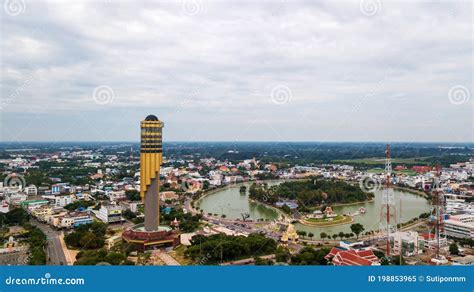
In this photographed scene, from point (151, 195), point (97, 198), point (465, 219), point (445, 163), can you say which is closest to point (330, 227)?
point (465, 219)

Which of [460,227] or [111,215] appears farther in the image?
[111,215]

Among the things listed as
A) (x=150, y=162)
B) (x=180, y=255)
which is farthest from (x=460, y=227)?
(x=150, y=162)

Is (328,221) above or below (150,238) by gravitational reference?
below

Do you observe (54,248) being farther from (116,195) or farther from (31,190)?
(31,190)

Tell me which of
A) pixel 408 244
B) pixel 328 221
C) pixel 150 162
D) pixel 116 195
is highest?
pixel 150 162

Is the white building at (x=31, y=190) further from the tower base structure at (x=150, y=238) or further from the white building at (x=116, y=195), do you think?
the tower base structure at (x=150, y=238)

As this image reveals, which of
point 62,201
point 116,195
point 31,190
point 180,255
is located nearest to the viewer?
point 180,255
